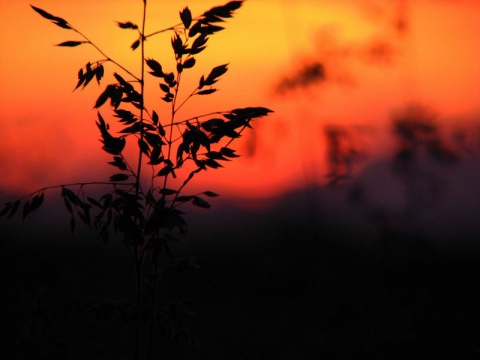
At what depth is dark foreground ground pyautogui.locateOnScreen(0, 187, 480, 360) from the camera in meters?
3.13

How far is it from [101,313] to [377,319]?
169 cm

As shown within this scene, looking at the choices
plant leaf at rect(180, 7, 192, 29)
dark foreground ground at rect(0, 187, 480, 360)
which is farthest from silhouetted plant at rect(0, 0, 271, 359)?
dark foreground ground at rect(0, 187, 480, 360)

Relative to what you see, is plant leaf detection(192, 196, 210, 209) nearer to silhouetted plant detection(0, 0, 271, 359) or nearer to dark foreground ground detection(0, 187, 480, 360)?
silhouetted plant detection(0, 0, 271, 359)

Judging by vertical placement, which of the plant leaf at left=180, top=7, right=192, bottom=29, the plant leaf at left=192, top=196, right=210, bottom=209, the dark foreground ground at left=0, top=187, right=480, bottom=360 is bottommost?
the dark foreground ground at left=0, top=187, right=480, bottom=360

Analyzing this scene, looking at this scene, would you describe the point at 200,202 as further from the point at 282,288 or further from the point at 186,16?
the point at 282,288

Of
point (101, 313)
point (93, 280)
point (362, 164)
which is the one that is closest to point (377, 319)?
point (362, 164)

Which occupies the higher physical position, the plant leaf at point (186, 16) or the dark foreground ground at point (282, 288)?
the plant leaf at point (186, 16)

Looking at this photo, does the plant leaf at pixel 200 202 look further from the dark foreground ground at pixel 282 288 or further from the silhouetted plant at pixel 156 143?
the dark foreground ground at pixel 282 288

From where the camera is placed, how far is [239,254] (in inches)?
138

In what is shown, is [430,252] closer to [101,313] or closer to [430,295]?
[430,295]

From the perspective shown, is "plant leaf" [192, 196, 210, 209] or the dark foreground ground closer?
"plant leaf" [192, 196, 210, 209]

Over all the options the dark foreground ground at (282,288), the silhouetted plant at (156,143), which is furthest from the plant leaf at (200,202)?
the dark foreground ground at (282,288)

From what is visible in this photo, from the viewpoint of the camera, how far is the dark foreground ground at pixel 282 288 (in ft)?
10.3

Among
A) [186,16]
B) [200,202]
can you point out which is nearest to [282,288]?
[200,202]
